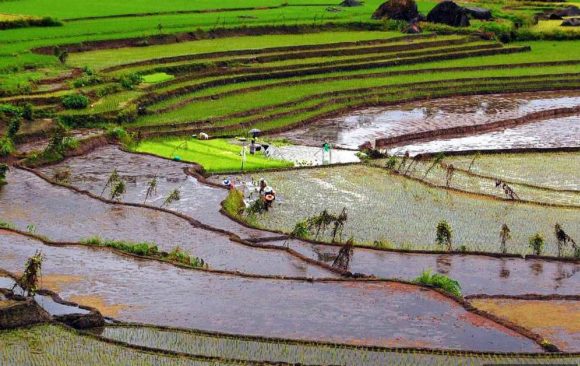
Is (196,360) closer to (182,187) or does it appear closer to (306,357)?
(306,357)

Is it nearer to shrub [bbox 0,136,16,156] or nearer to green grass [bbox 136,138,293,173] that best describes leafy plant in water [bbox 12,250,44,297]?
green grass [bbox 136,138,293,173]

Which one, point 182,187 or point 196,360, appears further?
point 182,187

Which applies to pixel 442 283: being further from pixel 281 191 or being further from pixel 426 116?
A: pixel 426 116

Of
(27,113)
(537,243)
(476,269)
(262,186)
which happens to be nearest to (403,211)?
(262,186)

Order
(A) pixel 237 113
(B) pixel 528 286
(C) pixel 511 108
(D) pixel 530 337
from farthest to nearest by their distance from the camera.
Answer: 1. (C) pixel 511 108
2. (A) pixel 237 113
3. (B) pixel 528 286
4. (D) pixel 530 337

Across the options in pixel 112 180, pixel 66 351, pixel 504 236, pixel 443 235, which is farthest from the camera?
pixel 112 180

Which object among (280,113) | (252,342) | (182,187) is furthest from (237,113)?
(252,342)
